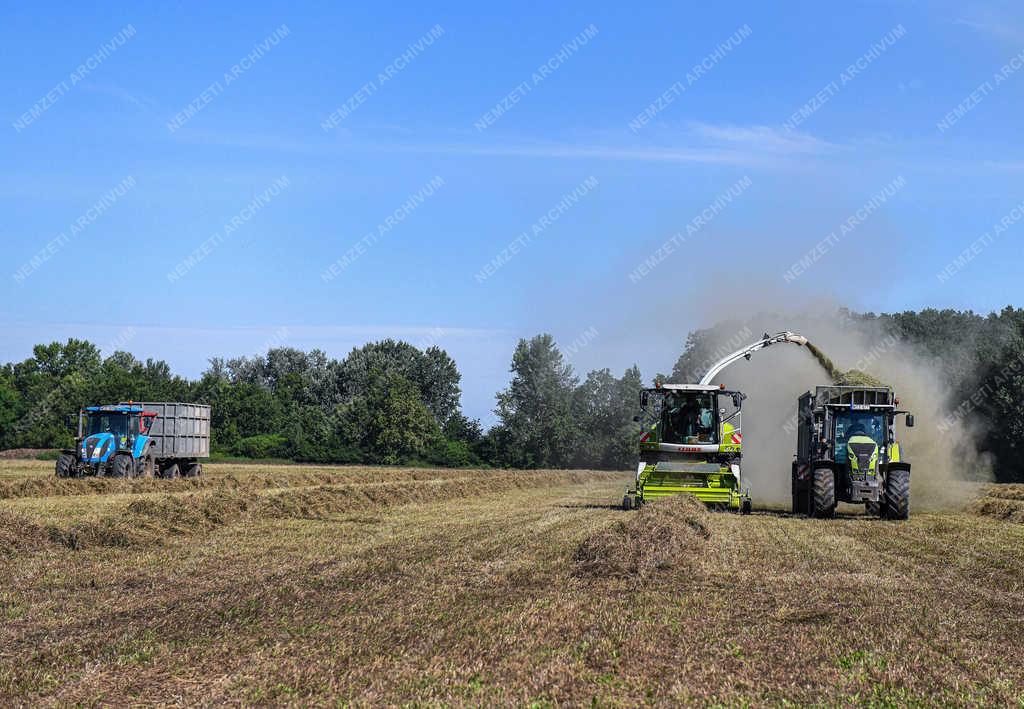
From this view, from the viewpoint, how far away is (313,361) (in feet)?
399

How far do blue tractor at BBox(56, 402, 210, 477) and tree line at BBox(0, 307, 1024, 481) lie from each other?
2679cm

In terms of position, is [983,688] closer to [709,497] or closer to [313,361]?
[709,497]

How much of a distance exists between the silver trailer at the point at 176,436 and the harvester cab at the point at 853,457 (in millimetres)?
22455

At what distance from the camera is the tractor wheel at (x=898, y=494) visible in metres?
21.7

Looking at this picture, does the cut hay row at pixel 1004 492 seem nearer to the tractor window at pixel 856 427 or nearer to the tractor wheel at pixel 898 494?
the tractor window at pixel 856 427

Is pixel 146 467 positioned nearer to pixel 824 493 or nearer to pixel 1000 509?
pixel 824 493

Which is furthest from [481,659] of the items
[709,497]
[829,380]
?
[829,380]

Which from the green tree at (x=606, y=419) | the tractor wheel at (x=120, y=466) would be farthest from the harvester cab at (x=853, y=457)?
the green tree at (x=606, y=419)

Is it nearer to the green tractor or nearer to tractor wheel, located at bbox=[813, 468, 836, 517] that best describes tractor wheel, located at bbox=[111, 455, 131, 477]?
the green tractor

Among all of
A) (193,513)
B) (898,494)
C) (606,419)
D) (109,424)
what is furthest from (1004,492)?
(606,419)

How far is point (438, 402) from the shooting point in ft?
328

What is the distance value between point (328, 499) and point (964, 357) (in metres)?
47.3

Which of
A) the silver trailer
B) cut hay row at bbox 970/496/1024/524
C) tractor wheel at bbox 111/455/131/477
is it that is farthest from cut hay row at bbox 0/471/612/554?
cut hay row at bbox 970/496/1024/524

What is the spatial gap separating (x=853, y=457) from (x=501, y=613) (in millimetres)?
15240
